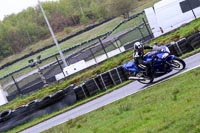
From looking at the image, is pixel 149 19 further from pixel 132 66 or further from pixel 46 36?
pixel 46 36

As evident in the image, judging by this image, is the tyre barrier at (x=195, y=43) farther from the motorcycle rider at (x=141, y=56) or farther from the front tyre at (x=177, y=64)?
the front tyre at (x=177, y=64)

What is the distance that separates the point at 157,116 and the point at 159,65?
6854 mm

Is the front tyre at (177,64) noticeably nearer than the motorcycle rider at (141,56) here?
Yes

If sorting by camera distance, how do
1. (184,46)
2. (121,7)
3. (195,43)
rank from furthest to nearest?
(121,7) < (184,46) < (195,43)

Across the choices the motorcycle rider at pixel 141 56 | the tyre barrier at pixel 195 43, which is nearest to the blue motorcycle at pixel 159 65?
the motorcycle rider at pixel 141 56

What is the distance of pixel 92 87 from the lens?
21672mm

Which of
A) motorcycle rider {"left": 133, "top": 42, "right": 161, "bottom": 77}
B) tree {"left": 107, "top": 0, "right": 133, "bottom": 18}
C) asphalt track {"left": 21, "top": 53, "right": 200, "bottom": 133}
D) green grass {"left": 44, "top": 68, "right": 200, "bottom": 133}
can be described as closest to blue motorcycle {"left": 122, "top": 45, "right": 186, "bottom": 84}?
motorcycle rider {"left": 133, "top": 42, "right": 161, "bottom": 77}

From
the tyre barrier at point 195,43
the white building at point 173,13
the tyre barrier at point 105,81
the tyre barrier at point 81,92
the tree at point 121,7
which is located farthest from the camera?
the tree at point 121,7

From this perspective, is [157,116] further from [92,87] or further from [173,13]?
[173,13]

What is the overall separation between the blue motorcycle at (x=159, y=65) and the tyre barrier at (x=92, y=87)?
217 inches

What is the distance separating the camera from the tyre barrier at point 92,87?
21.5m

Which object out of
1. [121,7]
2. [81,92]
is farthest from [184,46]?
[121,7]

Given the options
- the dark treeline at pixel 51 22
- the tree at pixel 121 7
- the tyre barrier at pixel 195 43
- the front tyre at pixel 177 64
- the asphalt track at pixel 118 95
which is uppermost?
the dark treeline at pixel 51 22

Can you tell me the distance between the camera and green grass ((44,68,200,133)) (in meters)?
7.60
